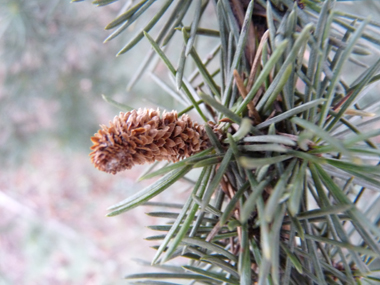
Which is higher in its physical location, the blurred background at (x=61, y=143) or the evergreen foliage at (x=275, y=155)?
the blurred background at (x=61, y=143)

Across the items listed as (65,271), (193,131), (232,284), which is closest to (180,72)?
(193,131)

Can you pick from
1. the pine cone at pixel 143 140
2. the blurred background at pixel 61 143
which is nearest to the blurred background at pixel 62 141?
the blurred background at pixel 61 143

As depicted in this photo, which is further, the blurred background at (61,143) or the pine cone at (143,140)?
the blurred background at (61,143)

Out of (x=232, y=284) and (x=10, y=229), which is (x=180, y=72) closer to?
(x=232, y=284)

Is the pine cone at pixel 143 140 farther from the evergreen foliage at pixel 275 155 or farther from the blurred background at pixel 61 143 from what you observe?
the blurred background at pixel 61 143

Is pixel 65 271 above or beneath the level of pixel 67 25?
beneath

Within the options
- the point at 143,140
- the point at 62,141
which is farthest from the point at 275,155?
the point at 62,141
